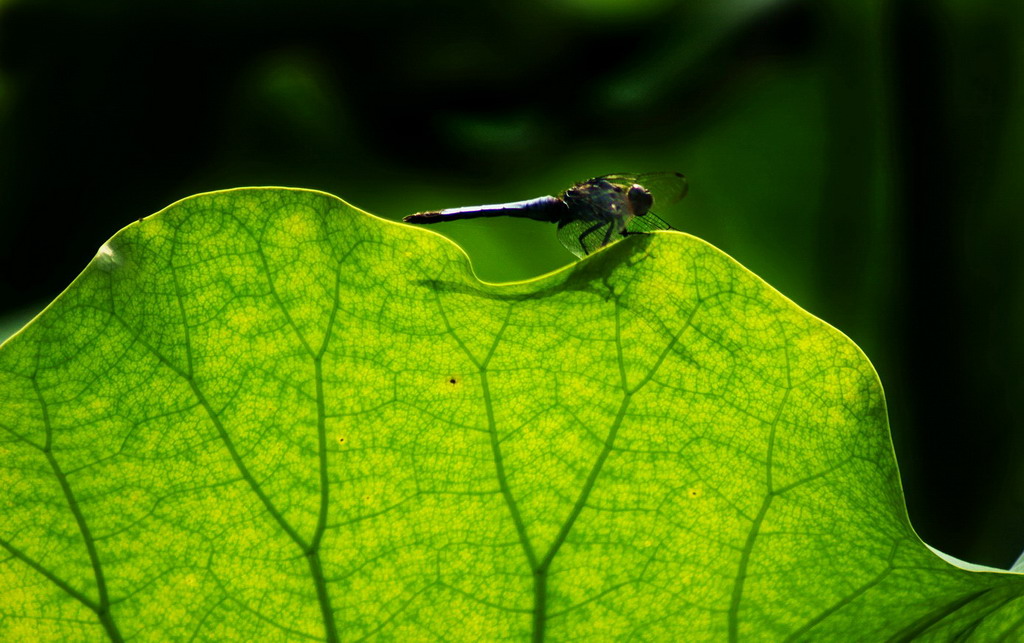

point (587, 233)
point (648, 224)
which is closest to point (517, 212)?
point (587, 233)

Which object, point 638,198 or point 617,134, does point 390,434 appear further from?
point 617,134

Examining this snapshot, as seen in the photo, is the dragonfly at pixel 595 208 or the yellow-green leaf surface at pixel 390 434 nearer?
the yellow-green leaf surface at pixel 390 434

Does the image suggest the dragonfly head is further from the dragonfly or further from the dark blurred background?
the dark blurred background

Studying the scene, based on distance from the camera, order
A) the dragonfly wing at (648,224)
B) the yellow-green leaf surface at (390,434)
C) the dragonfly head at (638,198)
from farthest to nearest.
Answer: the dragonfly wing at (648,224) < the dragonfly head at (638,198) < the yellow-green leaf surface at (390,434)

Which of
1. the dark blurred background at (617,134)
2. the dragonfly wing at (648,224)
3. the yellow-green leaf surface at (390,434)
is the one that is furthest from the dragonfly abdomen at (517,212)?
the dark blurred background at (617,134)

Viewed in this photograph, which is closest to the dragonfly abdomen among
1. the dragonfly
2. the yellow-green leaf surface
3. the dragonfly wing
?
the dragonfly

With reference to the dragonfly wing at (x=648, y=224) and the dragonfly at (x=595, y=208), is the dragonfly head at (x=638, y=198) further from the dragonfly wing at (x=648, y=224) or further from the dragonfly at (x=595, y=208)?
the dragonfly wing at (x=648, y=224)
